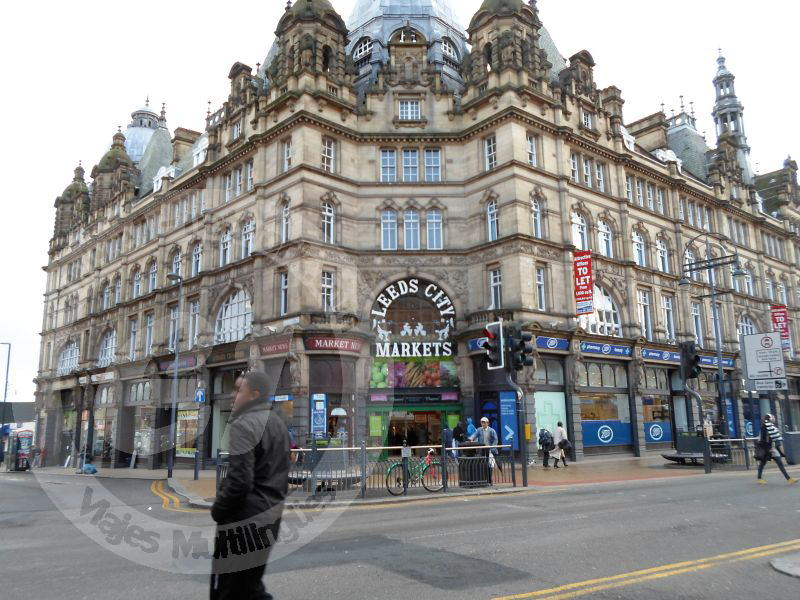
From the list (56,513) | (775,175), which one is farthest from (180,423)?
(775,175)

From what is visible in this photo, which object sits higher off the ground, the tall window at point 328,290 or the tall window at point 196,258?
the tall window at point 196,258

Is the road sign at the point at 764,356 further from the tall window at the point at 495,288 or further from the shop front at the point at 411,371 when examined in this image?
the shop front at the point at 411,371

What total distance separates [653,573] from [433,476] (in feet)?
31.3

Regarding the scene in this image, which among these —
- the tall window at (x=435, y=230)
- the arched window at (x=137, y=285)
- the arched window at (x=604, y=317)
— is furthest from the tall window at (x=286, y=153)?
the arched window at (x=604, y=317)

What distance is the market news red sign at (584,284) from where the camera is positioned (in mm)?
28359

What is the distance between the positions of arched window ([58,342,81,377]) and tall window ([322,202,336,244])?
29.2m

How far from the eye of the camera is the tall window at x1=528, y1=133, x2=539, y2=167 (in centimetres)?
2998

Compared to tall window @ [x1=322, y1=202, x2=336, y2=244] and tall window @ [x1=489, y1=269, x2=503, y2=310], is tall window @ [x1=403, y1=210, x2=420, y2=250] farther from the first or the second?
tall window @ [x1=489, y1=269, x2=503, y2=310]

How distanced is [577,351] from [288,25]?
74.0 feet

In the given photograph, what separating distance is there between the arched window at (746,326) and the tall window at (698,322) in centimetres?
587

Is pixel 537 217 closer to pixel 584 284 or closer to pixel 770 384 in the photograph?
pixel 584 284

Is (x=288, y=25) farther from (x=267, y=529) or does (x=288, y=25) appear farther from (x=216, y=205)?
(x=267, y=529)

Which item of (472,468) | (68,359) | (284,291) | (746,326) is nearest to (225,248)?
(284,291)

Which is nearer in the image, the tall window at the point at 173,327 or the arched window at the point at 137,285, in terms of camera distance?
the tall window at the point at 173,327
